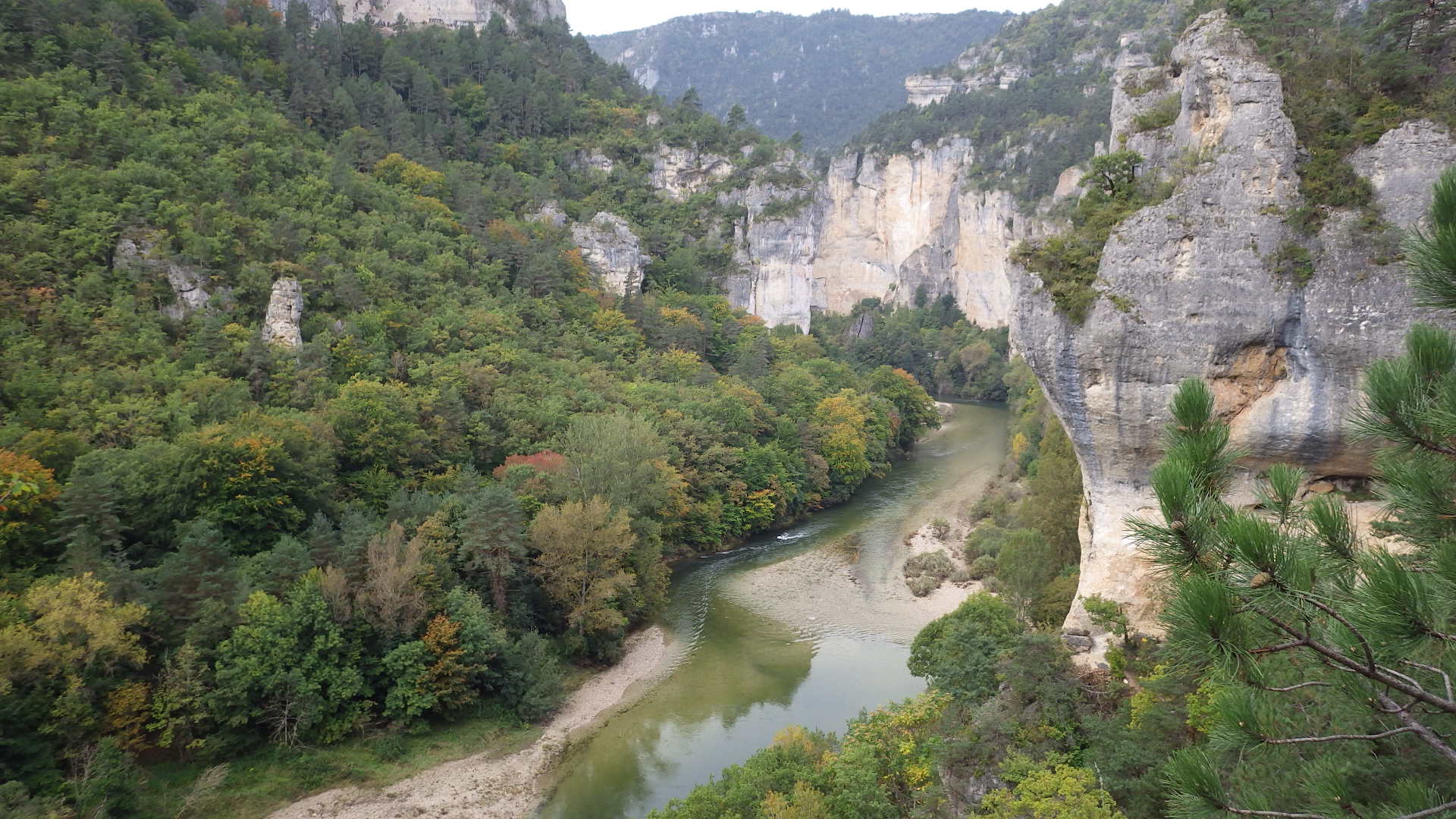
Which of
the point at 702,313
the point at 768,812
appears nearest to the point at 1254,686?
the point at 768,812

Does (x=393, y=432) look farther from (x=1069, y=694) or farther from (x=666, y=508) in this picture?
(x=1069, y=694)

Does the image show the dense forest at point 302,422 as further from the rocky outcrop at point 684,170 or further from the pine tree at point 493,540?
the rocky outcrop at point 684,170

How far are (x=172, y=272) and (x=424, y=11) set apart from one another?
4666cm

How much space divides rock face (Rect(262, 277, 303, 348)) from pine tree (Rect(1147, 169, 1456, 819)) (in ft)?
91.2

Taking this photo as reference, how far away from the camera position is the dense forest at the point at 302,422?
642 inches

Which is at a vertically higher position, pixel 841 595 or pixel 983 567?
pixel 983 567

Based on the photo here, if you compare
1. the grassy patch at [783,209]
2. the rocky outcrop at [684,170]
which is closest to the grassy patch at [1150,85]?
the grassy patch at [783,209]

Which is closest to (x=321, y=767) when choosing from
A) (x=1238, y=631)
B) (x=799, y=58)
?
(x=1238, y=631)

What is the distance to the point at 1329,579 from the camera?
4.25 metres

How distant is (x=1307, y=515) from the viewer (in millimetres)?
4254

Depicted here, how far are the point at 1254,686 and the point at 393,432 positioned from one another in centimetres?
2406

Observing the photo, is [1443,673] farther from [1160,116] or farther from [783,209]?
[783,209]

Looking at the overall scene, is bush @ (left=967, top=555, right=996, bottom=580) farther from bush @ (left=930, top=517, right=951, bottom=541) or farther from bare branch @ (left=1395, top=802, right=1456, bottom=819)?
bare branch @ (left=1395, top=802, right=1456, bottom=819)

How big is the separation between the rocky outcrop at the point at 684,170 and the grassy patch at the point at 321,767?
5163 cm
